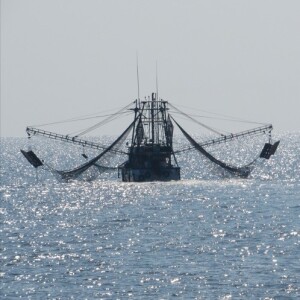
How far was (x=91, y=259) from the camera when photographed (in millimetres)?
78438

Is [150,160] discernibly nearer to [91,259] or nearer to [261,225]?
[261,225]

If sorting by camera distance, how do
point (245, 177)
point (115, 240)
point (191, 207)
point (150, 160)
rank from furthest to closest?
point (245, 177) → point (150, 160) → point (191, 207) → point (115, 240)

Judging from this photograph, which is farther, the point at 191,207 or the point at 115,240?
the point at 191,207

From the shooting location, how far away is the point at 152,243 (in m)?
85.6

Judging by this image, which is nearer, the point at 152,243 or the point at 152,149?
the point at 152,243

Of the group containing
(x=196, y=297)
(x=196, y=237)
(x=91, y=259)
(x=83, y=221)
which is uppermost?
(x=83, y=221)

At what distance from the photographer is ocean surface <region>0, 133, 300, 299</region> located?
222 feet

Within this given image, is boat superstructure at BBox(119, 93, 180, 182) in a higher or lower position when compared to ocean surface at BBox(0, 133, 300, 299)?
higher

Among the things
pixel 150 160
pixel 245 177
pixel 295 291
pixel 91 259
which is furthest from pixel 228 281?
pixel 245 177

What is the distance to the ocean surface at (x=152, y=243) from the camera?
6756cm

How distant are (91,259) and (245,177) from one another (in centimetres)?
7738

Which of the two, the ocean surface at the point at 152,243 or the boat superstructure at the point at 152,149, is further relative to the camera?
the boat superstructure at the point at 152,149

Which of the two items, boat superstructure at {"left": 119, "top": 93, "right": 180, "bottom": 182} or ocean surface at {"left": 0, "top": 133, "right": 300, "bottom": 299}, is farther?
boat superstructure at {"left": 119, "top": 93, "right": 180, "bottom": 182}

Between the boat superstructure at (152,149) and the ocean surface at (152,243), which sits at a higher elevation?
the boat superstructure at (152,149)
